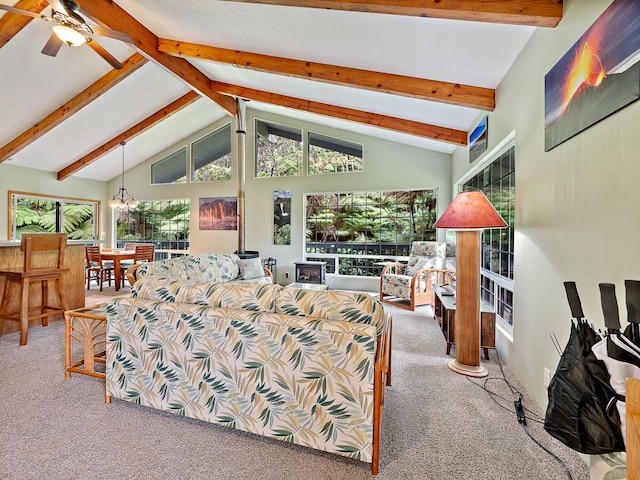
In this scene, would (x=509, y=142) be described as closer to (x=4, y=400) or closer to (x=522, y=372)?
(x=522, y=372)

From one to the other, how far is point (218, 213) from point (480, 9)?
6043 millimetres

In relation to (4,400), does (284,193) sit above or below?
above

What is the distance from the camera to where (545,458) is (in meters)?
1.53

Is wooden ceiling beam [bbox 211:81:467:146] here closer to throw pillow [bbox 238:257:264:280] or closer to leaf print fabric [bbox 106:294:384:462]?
throw pillow [bbox 238:257:264:280]

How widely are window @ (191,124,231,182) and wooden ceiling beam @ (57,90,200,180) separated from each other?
1.13 m

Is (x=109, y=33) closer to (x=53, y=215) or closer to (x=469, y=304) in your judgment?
(x=469, y=304)

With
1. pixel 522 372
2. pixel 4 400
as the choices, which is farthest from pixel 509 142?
pixel 4 400

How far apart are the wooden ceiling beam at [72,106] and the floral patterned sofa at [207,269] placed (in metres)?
2.85

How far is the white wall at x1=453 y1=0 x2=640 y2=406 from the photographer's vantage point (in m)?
1.28

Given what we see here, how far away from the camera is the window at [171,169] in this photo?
711 cm

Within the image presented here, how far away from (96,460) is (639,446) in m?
2.14

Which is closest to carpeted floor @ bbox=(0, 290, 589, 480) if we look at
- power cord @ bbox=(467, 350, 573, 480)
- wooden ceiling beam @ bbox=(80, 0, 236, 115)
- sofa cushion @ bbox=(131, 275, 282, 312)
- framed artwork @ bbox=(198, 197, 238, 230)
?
power cord @ bbox=(467, 350, 573, 480)

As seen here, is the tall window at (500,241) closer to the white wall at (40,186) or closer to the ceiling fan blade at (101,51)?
the ceiling fan blade at (101,51)

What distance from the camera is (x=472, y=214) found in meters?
2.28
